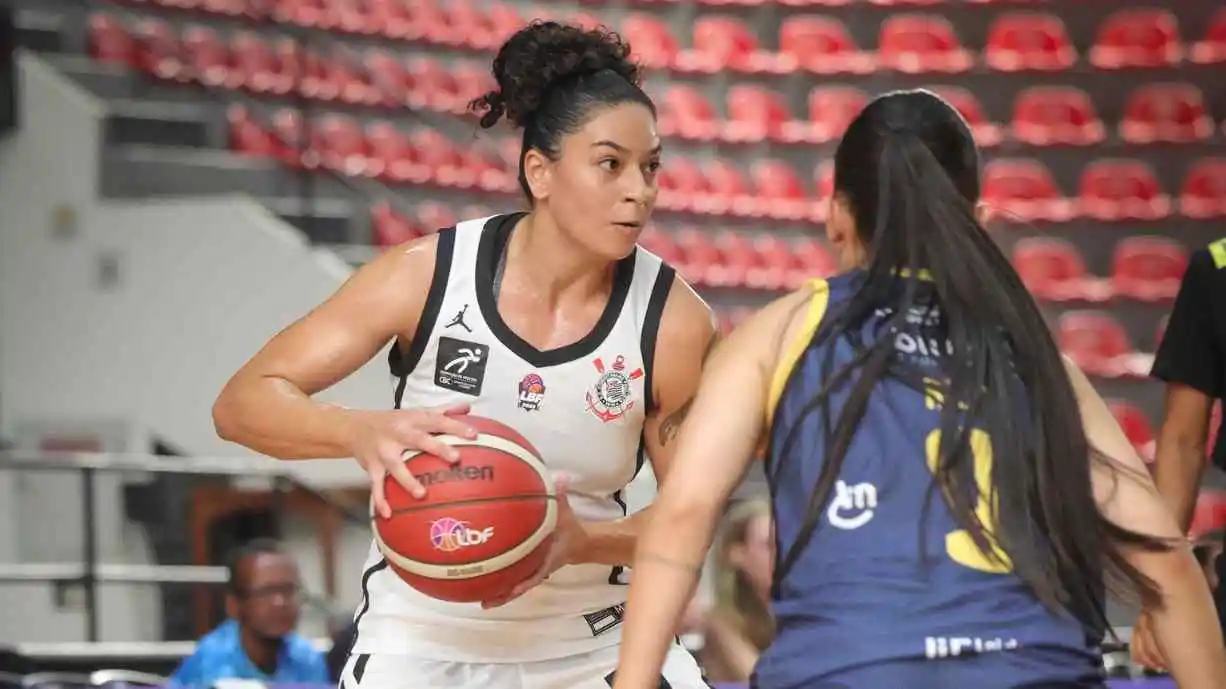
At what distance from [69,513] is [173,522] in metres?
0.53

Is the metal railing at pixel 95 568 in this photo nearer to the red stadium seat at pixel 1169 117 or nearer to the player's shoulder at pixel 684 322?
the player's shoulder at pixel 684 322

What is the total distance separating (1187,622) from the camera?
7.07 feet

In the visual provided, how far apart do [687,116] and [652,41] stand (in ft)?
1.97

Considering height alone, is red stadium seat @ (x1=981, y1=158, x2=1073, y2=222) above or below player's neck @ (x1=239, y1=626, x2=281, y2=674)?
above


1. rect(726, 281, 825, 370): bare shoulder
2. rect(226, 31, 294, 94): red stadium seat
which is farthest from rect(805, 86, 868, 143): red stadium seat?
rect(726, 281, 825, 370): bare shoulder

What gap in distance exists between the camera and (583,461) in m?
3.09

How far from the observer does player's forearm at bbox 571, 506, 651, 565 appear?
2.93 m

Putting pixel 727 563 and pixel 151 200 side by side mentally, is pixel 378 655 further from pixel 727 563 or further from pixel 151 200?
pixel 151 200

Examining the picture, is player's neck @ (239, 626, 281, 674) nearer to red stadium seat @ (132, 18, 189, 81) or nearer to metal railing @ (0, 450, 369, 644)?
metal railing @ (0, 450, 369, 644)

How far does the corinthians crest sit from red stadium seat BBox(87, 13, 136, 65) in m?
7.07

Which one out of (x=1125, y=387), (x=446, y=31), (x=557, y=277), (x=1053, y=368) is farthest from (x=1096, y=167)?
(x=1053, y=368)

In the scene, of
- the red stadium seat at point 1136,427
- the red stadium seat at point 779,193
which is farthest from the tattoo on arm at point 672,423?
the red stadium seat at point 779,193

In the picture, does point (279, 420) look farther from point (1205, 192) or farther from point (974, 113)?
point (974, 113)

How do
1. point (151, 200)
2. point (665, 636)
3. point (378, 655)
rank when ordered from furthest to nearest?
point (151, 200)
point (378, 655)
point (665, 636)
